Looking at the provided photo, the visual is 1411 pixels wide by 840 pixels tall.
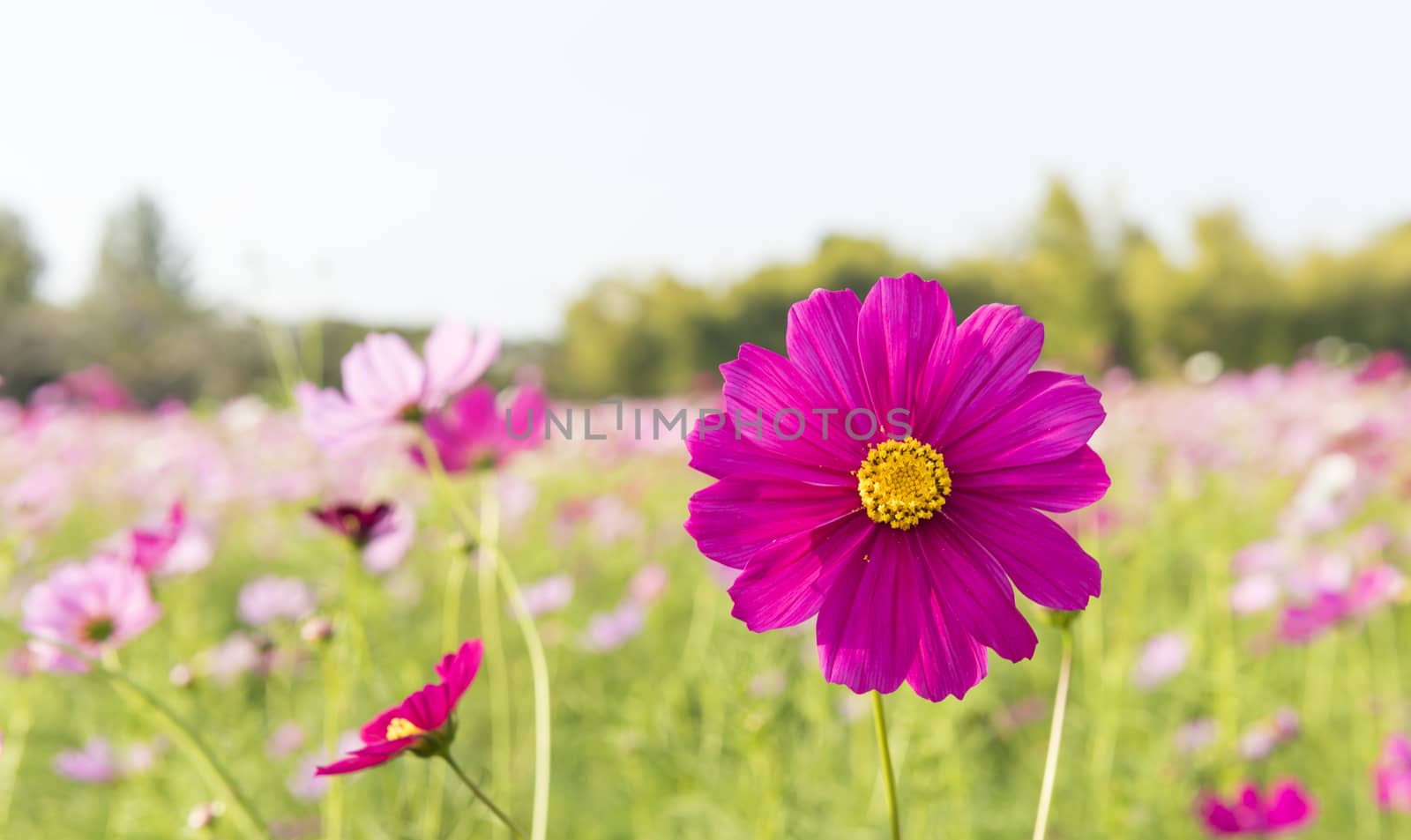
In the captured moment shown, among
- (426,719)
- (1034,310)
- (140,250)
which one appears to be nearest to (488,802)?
(426,719)

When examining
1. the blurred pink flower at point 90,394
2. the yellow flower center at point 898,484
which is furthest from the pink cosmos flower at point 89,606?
the blurred pink flower at point 90,394

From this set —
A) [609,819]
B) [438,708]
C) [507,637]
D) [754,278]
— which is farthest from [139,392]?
[438,708]

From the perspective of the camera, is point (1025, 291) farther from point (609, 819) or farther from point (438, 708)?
point (438, 708)

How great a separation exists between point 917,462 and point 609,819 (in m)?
1.38

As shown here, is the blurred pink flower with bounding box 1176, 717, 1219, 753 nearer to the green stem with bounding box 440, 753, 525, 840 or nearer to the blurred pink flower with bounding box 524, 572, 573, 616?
the blurred pink flower with bounding box 524, 572, 573, 616

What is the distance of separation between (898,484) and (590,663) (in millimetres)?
1897

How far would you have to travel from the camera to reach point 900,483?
390 millimetres

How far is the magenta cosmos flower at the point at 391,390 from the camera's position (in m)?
0.65

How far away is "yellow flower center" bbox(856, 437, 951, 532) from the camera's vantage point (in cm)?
39

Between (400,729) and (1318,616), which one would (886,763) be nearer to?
(400,729)

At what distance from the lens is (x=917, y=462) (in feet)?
1.29

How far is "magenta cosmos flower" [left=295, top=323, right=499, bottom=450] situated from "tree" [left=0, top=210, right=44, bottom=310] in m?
19.3

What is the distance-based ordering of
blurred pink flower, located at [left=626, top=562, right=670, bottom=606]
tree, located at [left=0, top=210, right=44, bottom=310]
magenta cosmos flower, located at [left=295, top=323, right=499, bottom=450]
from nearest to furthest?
magenta cosmos flower, located at [left=295, top=323, right=499, bottom=450] < blurred pink flower, located at [left=626, top=562, right=670, bottom=606] < tree, located at [left=0, top=210, right=44, bottom=310]

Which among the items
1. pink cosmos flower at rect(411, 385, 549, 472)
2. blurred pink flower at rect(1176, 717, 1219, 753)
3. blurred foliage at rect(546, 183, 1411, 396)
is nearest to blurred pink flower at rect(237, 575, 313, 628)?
pink cosmos flower at rect(411, 385, 549, 472)
